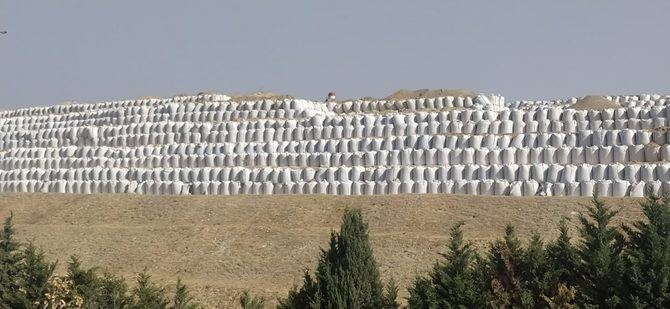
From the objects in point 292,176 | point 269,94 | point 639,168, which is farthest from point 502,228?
point 269,94

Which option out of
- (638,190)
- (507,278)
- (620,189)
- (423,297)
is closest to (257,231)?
(620,189)

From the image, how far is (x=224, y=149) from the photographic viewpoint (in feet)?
114

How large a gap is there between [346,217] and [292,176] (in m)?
15.3

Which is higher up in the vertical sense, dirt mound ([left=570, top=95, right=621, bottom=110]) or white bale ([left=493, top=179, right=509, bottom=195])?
dirt mound ([left=570, top=95, right=621, bottom=110])

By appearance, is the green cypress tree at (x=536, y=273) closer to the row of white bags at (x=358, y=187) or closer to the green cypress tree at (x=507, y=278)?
the green cypress tree at (x=507, y=278)

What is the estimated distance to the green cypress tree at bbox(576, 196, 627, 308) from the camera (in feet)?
46.6

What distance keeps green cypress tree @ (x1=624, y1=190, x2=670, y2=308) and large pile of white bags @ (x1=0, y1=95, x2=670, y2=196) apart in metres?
8.72

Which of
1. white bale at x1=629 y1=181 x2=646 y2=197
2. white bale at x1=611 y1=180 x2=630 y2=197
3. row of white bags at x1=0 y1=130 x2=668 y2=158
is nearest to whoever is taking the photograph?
white bale at x1=629 y1=181 x2=646 y2=197

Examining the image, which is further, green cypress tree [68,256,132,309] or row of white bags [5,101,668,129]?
row of white bags [5,101,668,129]

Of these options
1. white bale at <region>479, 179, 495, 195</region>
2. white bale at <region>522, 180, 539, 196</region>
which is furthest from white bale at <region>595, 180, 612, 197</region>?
white bale at <region>479, 179, 495, 195</region>

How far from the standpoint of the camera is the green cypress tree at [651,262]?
45.1ft

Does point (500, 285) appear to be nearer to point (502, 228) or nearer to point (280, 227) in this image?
point (502, 228)

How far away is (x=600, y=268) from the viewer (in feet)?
47.3

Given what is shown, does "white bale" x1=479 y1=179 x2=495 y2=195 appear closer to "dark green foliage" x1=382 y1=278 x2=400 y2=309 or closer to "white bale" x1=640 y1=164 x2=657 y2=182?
"white bale" x1=640 y1=164 x2=657 y2=182
